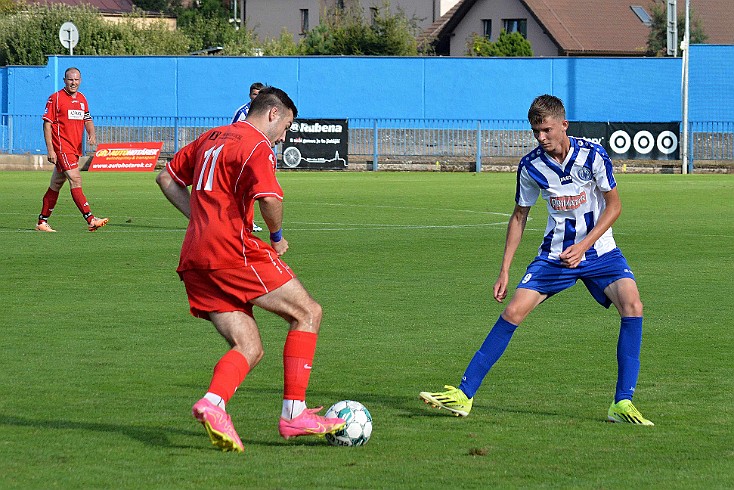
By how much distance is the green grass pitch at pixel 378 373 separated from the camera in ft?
19.4

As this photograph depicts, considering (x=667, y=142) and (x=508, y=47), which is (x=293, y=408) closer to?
(x=667, y=142)

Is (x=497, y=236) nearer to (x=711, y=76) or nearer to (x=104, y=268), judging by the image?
(x=104, y=268)

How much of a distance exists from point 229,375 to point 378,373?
2.25 meters

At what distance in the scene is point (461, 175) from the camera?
36750 millimetres

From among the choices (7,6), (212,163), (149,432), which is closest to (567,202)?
(212,163)

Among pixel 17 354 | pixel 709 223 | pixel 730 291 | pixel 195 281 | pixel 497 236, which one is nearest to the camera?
pixel 195 281

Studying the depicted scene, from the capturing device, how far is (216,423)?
596 cm

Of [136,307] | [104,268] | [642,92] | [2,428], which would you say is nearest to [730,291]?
[136,307]

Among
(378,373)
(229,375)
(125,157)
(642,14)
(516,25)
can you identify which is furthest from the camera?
(642,14)

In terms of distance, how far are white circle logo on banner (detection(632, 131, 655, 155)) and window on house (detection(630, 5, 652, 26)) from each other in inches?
1370

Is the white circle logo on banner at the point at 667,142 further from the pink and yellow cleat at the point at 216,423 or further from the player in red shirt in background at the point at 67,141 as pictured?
the pink and yellow cleat at the point at 216,423

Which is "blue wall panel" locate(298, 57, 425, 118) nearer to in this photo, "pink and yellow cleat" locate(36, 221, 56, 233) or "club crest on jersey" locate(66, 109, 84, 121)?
"club crest on jersey" locate(66, 109, 84, 121)

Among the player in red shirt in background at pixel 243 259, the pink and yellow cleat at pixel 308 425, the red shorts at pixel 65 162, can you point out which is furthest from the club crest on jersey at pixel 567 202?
the red shorts at pixel 65 162

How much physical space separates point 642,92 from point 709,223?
2504 centimetres
